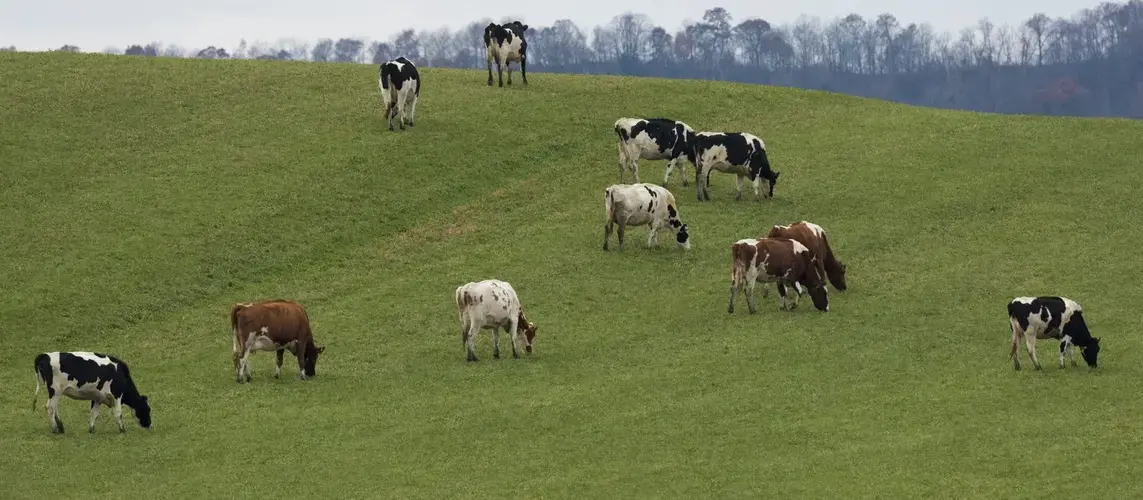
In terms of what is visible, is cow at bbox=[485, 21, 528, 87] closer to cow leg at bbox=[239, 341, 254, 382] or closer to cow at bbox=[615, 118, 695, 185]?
cow at bbox=[615, 118, 695, 185]

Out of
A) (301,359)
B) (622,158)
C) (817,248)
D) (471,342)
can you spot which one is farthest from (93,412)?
(622,158)

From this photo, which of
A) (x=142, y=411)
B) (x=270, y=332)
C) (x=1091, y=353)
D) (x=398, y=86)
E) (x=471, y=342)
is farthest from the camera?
(x=398, y=86)

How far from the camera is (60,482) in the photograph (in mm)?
23969

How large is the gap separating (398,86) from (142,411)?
25.9 metres

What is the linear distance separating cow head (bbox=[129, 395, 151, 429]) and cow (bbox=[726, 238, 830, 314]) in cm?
1259

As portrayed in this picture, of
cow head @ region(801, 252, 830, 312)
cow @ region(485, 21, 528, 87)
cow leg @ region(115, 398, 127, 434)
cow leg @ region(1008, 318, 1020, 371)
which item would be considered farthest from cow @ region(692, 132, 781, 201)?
cow leg @ region(115, 398, 127, 434)

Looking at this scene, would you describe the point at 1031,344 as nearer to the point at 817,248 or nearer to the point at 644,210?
the point at 817,248

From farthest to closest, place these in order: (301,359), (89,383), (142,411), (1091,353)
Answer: (301,359)
(1091,353)
(142,411)
(89,383)

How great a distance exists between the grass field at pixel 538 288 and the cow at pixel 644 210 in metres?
0.68

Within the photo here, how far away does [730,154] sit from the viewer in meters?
44.9

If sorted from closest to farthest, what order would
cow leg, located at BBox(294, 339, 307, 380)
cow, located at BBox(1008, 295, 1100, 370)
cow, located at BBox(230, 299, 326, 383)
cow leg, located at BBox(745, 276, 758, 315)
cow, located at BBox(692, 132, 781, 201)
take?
1. cow, located at BBox(1008, 295, 1100, 370)
2. cow, located at BBox(230, 299, 326, 383)
3. cow leg, located at BBox(294, 339, 307, 380)
4. cow leg, located at BBox(745, 276, 758, 315)
5. cow, located at BBox(692, 132, 781, 201)

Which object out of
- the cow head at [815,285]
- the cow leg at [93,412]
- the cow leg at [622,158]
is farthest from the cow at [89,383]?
the cow leg at [622,158]

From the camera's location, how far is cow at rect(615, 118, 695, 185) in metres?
45.8

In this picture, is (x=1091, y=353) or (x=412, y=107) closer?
(x=1091, y=353)
